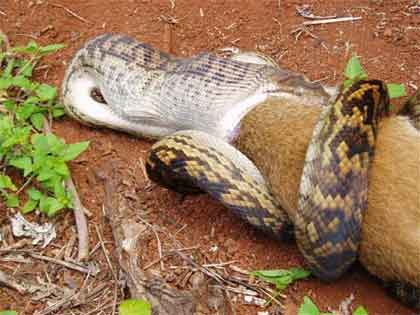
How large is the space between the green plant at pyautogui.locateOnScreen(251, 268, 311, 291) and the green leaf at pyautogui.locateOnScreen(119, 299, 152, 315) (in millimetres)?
536

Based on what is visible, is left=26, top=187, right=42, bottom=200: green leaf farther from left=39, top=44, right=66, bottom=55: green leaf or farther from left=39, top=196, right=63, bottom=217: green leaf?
left=39, top=44, right=66, bottom=55: green leaf

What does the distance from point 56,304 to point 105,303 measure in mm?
239

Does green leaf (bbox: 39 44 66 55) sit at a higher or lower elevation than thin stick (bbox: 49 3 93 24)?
lower

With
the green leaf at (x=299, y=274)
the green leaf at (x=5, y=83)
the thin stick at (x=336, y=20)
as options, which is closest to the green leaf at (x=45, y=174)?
the green leaf at (x=5, y=83)

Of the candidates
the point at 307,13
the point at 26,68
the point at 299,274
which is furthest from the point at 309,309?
the point at 26,68

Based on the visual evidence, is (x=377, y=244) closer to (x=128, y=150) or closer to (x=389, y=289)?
(x=389, y=289)

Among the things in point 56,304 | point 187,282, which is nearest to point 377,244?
point 187,282

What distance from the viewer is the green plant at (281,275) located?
347 cm

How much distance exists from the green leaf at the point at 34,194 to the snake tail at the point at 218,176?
63cm

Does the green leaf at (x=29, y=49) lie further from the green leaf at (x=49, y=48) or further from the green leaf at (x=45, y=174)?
the green leaf at (x=45, y=174)

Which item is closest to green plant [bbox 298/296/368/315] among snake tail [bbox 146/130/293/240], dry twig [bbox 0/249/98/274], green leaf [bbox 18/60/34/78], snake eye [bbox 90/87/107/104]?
snake tail [bbox 146/130/293/240]

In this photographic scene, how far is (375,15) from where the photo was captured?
488 centimetres

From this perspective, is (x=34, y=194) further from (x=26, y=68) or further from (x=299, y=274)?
(x=299, y=274)

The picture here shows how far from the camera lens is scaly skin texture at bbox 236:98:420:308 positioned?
3045mm
